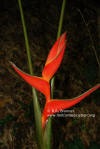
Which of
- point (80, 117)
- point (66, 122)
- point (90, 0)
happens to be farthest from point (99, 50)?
point (66, 122)

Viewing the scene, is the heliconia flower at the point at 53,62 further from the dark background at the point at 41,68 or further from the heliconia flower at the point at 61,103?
the dark background at the point at 41,68

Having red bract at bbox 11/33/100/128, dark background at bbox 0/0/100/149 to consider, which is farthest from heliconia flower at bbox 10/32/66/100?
dark background at bbox 0/0/100/149

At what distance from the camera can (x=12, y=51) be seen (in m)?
1.00

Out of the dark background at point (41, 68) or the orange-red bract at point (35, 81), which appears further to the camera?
the dark background at point (41, 68)

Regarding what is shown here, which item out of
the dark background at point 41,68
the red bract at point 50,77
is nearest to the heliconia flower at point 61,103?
the red bract at point 50,77

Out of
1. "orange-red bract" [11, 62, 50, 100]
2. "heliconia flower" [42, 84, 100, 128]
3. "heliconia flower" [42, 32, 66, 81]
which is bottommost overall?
"heliconia flower" [42, 84, 100, 128]

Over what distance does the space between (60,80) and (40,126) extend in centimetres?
67

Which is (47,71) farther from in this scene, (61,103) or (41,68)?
(41,68)

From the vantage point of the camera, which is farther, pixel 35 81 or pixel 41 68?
pixel 41 68

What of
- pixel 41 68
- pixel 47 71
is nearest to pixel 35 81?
pixel 47 71

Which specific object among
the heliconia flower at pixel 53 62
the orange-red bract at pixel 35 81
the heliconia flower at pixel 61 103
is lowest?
the heliconia flower at pixel 61 103

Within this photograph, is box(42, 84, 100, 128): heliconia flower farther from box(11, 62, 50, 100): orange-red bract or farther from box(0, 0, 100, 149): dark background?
box(0, 0, 100, 149): dark background

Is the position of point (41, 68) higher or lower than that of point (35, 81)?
higher

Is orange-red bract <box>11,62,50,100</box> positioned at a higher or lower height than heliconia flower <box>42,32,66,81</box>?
lower
